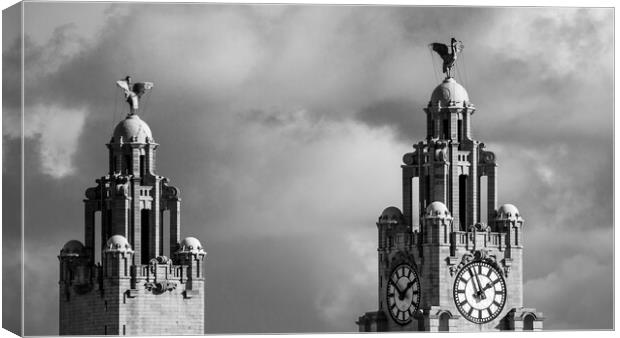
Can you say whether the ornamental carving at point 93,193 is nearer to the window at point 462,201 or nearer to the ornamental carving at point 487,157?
the window at point 462,201

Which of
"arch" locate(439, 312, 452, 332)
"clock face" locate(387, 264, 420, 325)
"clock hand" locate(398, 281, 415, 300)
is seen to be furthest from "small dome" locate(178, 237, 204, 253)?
"arch" locate(439, 312, 452, 332)

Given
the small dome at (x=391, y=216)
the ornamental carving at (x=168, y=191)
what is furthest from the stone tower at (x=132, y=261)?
the small dome at (x=391, y=216)

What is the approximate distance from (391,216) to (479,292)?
3281 millimetres

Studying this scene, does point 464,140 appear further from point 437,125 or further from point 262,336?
point 262,336

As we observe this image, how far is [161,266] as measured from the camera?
156 meters

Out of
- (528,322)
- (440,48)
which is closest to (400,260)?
(528,322)

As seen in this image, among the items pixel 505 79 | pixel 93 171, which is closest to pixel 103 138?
pixel 93 171

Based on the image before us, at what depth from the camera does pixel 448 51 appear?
507 ft

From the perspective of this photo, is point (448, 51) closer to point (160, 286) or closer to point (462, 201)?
point (462, 201)

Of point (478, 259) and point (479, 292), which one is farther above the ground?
point (478, 259)

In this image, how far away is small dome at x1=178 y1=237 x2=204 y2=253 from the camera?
155m

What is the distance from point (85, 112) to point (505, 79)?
11.7 metres

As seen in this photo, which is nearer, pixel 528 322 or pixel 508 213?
pixel 528 322

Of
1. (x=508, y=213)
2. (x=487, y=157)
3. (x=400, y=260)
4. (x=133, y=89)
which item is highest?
(x=133, y=89)
